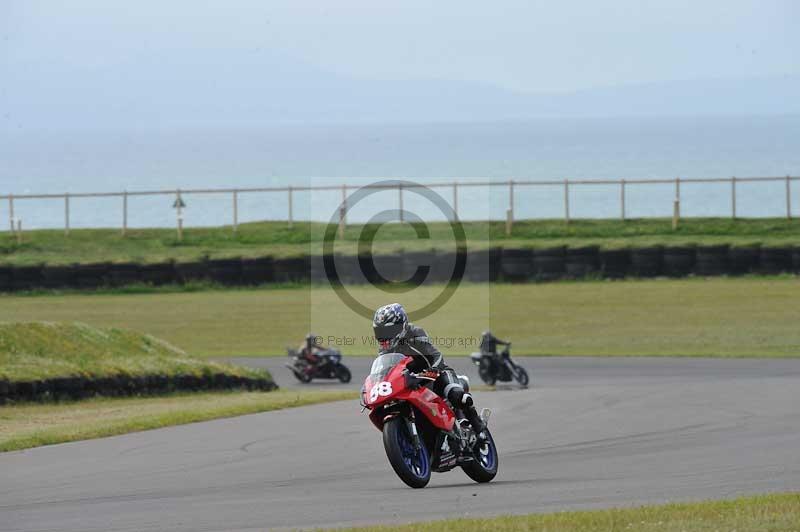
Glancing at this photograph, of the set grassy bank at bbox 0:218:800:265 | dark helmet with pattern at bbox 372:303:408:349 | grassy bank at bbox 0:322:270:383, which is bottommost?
grassy bank at bbox 0:322:270:383

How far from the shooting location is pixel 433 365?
11.4m

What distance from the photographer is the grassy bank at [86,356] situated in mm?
19906

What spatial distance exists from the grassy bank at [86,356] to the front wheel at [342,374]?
3.05 meters

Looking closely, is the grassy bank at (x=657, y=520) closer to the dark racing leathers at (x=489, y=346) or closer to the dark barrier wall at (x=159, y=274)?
the dark racing leathers at (x=489, y=346)

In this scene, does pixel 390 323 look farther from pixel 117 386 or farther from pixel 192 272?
pixel 192 272

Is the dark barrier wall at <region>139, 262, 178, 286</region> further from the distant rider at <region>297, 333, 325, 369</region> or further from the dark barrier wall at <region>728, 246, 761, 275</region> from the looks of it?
the distant rider at <region>297, 333, 325, 369</region>

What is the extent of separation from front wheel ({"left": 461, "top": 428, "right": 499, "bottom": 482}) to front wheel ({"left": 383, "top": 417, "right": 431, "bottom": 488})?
472 millimetres

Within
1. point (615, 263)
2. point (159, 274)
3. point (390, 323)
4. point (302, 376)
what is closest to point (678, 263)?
point (615, 263)

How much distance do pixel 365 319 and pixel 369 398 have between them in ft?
90.8

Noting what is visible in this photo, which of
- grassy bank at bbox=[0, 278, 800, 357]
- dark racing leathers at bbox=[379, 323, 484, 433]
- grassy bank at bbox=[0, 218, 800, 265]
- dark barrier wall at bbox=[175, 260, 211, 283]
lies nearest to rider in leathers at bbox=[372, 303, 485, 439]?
dark racing leathers at bbox=[379, 323, 484, 433]

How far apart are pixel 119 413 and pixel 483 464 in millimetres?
7748

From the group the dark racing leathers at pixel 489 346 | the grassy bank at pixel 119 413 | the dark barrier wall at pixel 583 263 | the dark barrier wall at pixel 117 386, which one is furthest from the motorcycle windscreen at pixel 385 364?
the dark barrier wall at pixel 583 263

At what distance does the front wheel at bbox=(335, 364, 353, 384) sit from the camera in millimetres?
26673

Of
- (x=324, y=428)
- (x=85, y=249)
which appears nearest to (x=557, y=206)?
(x=85, y=249)
